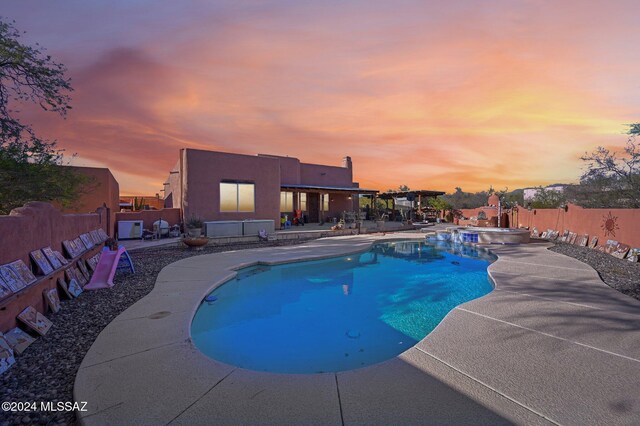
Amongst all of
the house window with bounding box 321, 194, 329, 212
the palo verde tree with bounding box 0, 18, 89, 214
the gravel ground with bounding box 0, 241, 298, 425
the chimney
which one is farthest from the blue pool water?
the chimney

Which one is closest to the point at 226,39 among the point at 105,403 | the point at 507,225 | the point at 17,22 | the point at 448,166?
the point at 17,22

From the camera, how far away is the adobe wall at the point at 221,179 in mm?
14984

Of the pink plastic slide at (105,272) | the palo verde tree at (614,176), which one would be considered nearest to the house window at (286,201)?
the pink plastic slide at (105,272)

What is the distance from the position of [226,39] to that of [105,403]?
9438mm

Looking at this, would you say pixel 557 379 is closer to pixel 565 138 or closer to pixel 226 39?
pixel 226 39

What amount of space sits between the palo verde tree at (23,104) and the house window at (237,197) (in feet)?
27.1

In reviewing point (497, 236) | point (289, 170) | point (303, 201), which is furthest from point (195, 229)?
point (497, 236)

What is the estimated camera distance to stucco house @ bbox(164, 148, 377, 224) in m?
15.1

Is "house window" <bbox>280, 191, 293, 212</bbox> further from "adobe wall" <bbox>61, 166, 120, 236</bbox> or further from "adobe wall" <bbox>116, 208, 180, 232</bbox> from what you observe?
"adobe wall" <bbox>61, 166, 120, 236</bbox>

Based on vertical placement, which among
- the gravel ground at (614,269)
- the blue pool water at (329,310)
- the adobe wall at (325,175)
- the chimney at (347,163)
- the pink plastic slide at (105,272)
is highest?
the chimney at (347,163)

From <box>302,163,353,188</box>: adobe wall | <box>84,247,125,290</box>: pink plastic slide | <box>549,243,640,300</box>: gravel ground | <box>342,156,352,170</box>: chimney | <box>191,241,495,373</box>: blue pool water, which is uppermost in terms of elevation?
<box>342,156,352,170</box>: chimney

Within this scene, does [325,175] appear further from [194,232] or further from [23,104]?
[23,104]

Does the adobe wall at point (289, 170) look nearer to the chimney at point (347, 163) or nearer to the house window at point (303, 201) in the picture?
the house window at point (303, 201)

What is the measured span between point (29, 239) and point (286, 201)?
1658 cm
